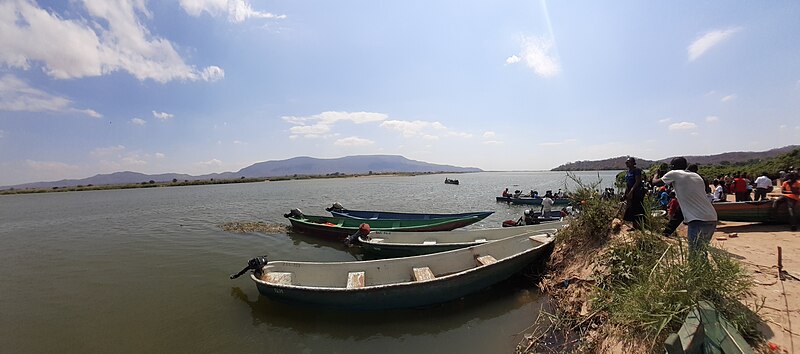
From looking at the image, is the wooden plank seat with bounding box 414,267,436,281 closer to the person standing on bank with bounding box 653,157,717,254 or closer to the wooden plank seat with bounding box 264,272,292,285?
the wooden plank seat with bounding box 264,272,292,285

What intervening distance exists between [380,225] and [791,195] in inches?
547

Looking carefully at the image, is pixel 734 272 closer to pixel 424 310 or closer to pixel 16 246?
pixel 424 310

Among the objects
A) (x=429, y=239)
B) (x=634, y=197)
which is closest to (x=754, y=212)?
(x=634, y=197)

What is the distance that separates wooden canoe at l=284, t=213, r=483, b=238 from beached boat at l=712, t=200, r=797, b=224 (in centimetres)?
892

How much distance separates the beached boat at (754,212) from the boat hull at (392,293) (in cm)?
719

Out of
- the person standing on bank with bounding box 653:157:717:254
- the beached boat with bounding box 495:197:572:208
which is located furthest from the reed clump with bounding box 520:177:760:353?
the beached boat with bounding box 495:197:572:208

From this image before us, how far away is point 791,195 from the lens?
8.18m

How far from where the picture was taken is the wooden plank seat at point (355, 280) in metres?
7.66

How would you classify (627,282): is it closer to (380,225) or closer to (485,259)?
(485,259)

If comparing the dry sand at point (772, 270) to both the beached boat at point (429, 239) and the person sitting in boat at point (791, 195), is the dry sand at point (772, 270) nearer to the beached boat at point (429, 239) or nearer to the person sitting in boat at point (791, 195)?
the person sitting in boat at point (791, 195)

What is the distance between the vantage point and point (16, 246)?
58.4 feet

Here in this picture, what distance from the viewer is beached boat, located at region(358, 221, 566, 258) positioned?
10.6 metres

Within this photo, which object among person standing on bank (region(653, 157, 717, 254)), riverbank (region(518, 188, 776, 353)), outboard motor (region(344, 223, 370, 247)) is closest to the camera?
riverbank (region(518, 188, 776, 353))

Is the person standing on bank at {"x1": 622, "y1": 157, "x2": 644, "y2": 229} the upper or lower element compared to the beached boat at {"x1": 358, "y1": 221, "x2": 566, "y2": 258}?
upper
